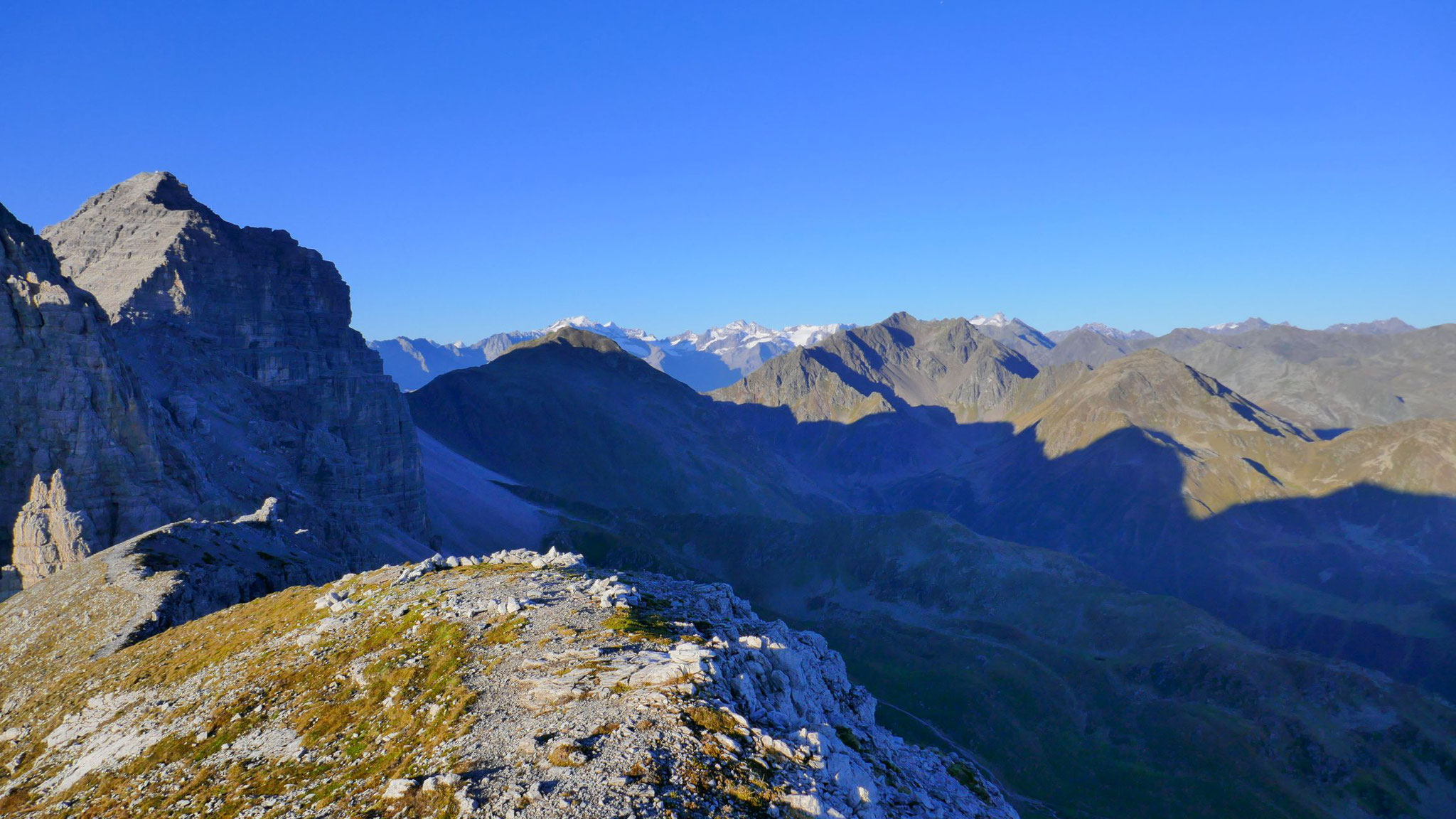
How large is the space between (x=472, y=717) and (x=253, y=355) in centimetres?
14423

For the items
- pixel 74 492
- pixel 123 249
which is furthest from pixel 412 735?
pixel 123 249

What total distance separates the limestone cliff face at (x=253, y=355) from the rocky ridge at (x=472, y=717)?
6588 cm

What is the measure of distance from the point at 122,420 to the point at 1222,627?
748 feet

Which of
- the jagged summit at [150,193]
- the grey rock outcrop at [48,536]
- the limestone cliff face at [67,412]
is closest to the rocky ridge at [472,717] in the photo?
the grey rock outcrop at [48,536]

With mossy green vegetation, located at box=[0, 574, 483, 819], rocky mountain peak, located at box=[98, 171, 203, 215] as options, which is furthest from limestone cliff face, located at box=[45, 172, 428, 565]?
mossy green vegetation, located at box=[0, 574, 483, 819]

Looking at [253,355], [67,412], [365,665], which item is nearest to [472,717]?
[365,665]

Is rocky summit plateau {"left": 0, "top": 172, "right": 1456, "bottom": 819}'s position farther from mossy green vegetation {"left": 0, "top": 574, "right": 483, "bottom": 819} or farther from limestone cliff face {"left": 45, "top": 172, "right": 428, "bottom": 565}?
limestone cliff face {"left": 45, "top": 172, "right": 428, "bottom": 565}

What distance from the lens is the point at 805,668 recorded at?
104ft

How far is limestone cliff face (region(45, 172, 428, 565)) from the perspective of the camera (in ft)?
367

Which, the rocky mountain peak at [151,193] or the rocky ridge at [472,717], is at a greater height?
the rocky mountain peak at [151,193]

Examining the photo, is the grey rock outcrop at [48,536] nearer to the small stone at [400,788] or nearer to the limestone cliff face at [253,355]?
the limestone cliff face at [253,355]

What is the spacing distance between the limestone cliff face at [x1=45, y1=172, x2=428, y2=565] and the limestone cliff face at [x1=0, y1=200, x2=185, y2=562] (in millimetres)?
22406

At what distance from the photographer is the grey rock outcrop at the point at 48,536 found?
61219mm

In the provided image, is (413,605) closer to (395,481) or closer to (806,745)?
(806,745)
